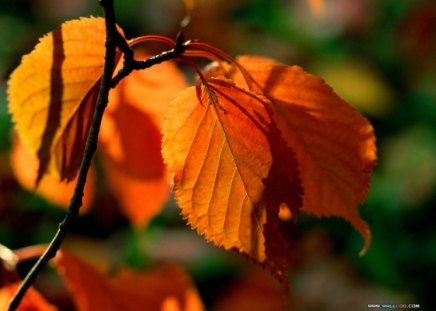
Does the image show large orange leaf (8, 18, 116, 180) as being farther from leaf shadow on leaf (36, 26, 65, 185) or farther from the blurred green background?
the blurred green background

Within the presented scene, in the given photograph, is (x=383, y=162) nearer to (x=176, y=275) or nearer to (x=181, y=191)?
(x=176, y=275)

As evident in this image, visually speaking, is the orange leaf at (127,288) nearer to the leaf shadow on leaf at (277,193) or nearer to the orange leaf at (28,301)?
the orange leaf at (28,301)

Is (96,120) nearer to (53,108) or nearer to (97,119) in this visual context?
(97,119)

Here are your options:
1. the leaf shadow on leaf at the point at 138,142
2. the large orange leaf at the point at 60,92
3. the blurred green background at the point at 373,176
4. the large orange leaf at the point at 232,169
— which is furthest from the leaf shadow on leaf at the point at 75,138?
the blurred green background at the point at 373,176

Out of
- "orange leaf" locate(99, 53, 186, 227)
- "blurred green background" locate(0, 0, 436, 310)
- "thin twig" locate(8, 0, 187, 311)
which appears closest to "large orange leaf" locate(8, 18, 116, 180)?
"thin twig" locate(8, 0, 187, 311)

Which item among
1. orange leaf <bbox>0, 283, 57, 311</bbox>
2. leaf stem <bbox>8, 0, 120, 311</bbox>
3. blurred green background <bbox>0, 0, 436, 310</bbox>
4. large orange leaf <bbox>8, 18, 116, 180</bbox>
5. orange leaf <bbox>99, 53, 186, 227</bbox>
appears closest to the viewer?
leaf stem <bbox>8, 0, 120, 311</bbox>

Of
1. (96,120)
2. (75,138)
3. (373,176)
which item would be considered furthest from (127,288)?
(373,176)
